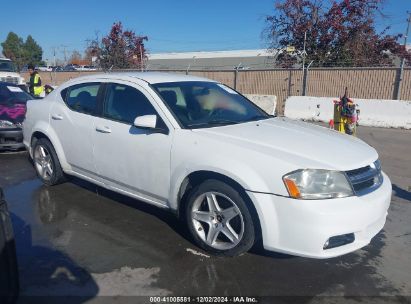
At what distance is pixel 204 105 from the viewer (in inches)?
167

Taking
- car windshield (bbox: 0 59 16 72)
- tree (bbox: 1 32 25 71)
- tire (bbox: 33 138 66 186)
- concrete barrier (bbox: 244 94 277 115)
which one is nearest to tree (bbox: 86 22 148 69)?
car windshield (bbox: 0 59 16 72)

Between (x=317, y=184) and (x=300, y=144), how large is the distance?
0.50m

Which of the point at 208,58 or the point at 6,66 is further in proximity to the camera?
the point at 208,58

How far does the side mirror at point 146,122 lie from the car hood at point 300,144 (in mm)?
438

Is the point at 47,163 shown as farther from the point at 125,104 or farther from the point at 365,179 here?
the point at 365,179

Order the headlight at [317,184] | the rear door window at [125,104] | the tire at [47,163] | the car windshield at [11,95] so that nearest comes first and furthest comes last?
the headlight at [317,184], the rear door window at [125,104], the tire at [47,163], the car windshield at [11,95]

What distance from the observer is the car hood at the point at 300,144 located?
3199mm

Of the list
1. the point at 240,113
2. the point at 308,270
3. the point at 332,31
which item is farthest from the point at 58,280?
the point at 332,31

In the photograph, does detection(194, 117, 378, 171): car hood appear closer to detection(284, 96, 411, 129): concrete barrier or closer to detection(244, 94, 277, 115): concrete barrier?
detection(284, 96, 411, 129): concrete barrier

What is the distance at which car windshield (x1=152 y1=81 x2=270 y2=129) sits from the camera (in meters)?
3.98

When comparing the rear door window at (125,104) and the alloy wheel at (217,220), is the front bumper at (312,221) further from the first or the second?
the rear door window at (125,104)

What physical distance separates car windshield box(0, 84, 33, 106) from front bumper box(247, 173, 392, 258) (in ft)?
22.9

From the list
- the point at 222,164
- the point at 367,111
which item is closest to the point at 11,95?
the point at 222,164

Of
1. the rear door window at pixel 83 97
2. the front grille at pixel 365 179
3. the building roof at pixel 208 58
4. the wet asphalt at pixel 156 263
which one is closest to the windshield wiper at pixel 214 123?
the wet asphalt at pixel 156 263
